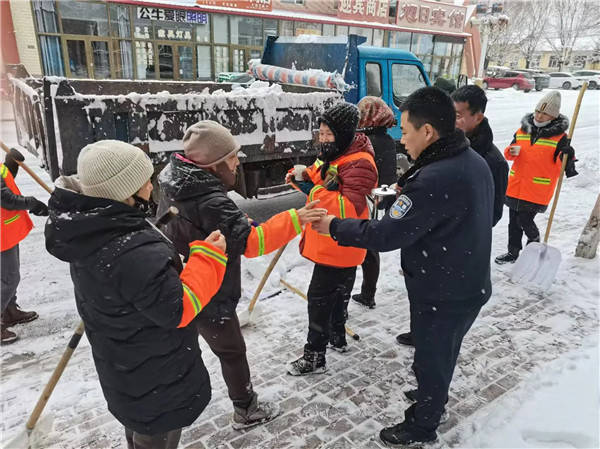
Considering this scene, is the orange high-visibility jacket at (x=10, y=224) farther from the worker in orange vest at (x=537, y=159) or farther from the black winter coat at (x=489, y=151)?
the worker in orange vest at (x=537, y=159)

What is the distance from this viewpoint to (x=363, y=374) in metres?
3.12

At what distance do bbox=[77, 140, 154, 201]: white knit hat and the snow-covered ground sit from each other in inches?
65.5

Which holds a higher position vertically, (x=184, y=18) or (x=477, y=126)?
(x=184, y=18)

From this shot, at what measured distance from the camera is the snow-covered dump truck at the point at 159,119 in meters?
4.01

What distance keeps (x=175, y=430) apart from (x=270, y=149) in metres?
4.03

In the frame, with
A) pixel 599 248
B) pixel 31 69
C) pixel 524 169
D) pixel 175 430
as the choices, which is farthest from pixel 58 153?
pixel 31 69

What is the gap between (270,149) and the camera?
5.44 meters

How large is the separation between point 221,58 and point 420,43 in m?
12.4

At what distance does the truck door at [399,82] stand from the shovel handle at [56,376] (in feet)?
18.3

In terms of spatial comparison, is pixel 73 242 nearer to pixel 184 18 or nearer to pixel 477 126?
pixel 477 126

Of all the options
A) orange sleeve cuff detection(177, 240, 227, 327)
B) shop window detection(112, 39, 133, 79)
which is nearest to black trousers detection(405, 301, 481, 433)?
orange sleeve cuff detection(177, 240, 227, 327)

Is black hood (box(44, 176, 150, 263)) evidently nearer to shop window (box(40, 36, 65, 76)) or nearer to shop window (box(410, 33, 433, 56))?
shop window (box(40, 36, 65, 76))

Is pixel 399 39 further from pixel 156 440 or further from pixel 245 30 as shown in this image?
pixel 156 440

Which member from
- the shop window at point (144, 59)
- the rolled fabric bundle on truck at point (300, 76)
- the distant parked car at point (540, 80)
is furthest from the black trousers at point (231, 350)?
the distant parked car at point (540, 80)
